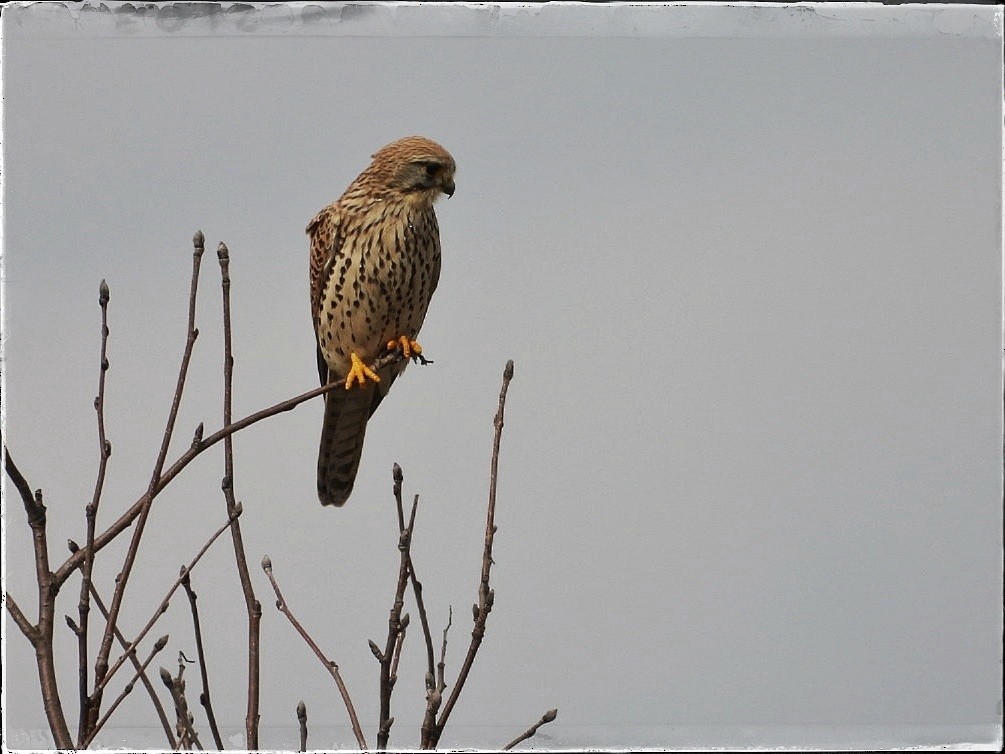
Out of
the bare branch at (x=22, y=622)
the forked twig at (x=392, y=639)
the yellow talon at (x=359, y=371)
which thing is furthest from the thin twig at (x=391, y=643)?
the yellow talon at (x=359, y=371)

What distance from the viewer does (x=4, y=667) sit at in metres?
2.09

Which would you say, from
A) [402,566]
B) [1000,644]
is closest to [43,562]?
[402,566]

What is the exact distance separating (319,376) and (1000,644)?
2.46 metres

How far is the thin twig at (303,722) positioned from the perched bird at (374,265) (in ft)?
5.34

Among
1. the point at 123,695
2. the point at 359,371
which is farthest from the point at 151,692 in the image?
the point at 359,371

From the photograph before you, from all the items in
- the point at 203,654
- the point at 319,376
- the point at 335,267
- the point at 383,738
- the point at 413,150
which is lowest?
the point at 383,738

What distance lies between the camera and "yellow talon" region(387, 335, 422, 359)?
3.74 meters

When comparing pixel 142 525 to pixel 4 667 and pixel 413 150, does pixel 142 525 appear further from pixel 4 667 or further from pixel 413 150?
pixel 413 150

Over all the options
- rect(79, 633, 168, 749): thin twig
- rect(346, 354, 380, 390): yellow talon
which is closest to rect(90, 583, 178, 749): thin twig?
rect(79, 633, 168, 749): thin twig

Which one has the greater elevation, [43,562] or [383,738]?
[43,562]

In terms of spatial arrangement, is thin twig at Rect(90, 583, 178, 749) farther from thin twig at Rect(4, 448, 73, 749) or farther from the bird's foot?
the bird's foot

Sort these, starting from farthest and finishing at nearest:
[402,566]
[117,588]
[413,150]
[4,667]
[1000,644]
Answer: [413,150]
[1000,644]
[4,667]
[402,566]
[117,588]

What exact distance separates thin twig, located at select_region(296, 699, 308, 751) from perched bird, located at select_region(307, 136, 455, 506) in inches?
64.1

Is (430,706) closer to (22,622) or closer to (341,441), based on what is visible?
(22,622)
